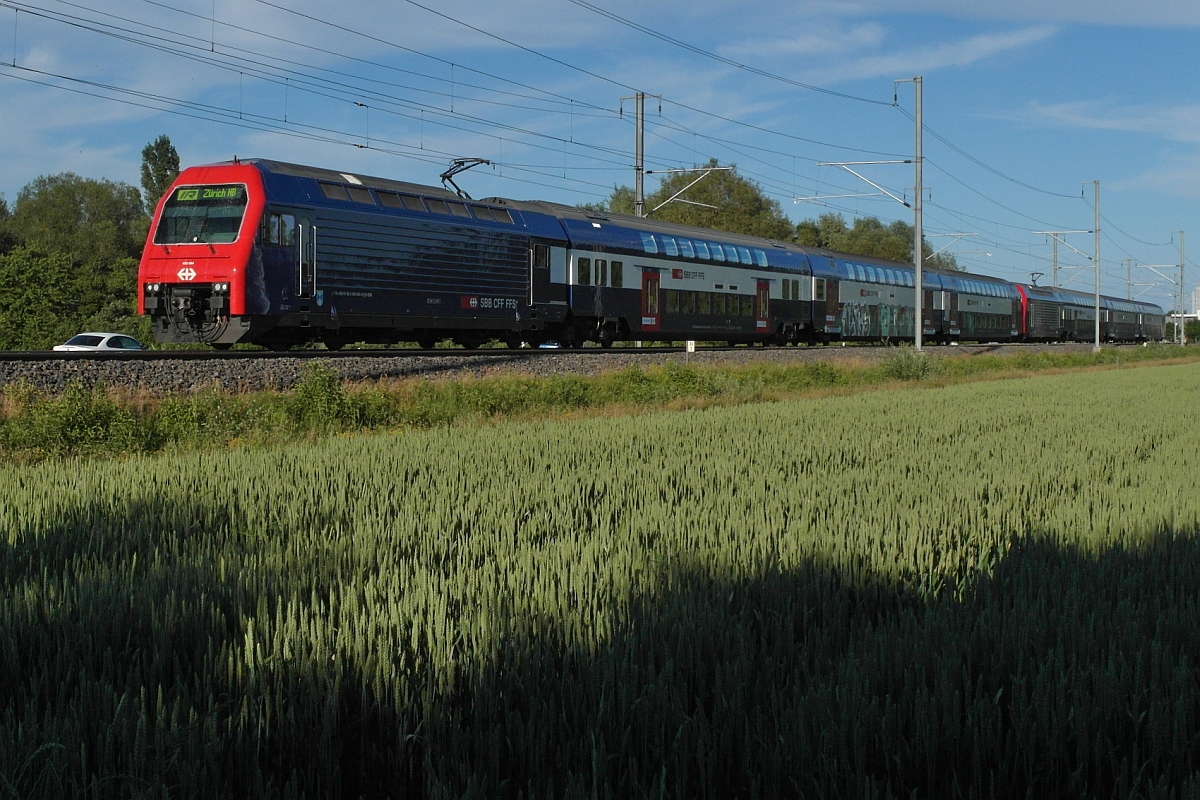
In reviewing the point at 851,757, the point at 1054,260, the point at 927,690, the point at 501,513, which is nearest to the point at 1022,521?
the point at 501,513

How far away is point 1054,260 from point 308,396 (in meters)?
73.7

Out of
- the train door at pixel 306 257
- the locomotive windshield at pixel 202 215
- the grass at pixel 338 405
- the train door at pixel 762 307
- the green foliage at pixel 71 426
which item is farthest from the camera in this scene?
the train door at pixel 762 307

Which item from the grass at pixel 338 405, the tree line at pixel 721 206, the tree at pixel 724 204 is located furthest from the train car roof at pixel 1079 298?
the grass at pixel 338 405

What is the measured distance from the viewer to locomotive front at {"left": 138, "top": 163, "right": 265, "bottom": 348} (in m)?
19.0

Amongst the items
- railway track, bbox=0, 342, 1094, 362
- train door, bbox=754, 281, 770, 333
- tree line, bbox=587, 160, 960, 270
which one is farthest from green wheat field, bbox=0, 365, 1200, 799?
tree line, bbox=587, 160, 960, 270

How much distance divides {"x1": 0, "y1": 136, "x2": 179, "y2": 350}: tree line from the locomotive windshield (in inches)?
771

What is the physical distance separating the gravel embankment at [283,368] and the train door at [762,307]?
7337 mm

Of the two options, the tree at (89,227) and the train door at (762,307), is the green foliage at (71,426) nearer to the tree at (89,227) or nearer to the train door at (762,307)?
the train door at (762,307)

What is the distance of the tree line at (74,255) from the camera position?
45.5 m

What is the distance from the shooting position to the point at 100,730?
2867 millimetres

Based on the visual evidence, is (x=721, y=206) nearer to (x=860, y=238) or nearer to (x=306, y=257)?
(x=860, y=238)

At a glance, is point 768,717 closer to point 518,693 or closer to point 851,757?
point 851,757

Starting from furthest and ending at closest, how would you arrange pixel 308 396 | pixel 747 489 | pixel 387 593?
pixel 308 396 < pixel 747 489 < pixel 387 593

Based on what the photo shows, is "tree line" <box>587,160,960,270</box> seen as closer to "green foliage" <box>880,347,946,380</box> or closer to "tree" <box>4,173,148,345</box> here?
"tree" <box>4,173,148,345</box>
